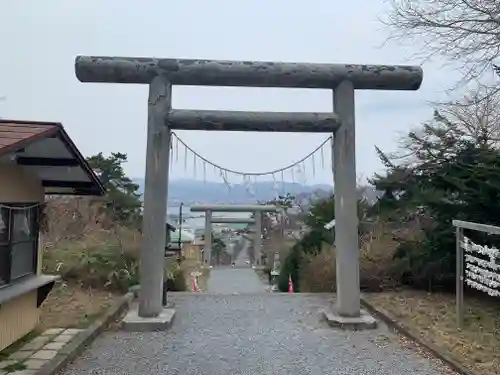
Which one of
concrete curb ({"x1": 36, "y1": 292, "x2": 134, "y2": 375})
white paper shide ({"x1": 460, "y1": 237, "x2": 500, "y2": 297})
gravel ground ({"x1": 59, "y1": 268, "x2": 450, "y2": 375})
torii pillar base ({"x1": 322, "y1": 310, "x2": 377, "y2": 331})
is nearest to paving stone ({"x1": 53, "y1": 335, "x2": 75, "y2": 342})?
concrete curb ({"x1": 36, "y1": 292, "x2": 134, "y2": 375})

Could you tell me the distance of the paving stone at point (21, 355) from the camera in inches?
211

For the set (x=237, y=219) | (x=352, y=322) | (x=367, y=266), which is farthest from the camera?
(x=237, y=219)

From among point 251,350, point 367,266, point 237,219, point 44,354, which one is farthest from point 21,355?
point 237,219

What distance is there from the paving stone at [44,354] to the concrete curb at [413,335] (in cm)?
401

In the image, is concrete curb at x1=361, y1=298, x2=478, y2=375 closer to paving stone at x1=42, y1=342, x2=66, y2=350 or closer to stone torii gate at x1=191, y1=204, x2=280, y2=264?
paving stone at x1=42, y1=342, x2=66, y2=350

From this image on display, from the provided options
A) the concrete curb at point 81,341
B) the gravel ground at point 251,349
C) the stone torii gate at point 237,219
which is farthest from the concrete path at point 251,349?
the stone torii gate at point 237,219

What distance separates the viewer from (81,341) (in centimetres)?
607

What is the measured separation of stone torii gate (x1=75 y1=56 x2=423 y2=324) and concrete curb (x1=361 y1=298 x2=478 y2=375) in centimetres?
52

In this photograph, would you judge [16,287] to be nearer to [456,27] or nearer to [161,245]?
[161,245]

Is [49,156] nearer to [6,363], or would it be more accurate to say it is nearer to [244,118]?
[6,363]

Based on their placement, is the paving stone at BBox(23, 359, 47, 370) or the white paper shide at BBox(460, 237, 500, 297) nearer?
the paving stone at BBox(23, 359, 47, 370)

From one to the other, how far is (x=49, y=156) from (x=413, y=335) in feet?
15.9

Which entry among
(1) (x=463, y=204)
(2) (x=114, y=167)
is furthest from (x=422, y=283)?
(2) (x=114, y=167)

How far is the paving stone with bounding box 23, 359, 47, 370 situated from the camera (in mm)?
5020
